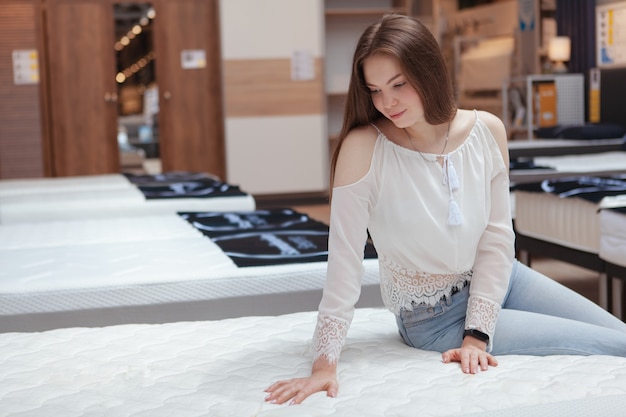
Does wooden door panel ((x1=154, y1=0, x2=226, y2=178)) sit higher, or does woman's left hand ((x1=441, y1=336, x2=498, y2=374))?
wooden door panel ((x1=154, y1=0, x2=226, y2=178))

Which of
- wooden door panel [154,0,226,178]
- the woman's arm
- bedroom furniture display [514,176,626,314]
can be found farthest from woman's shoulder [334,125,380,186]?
wooden door panel [154,0,226,178]

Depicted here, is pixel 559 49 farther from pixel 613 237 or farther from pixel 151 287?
pixel 151 287

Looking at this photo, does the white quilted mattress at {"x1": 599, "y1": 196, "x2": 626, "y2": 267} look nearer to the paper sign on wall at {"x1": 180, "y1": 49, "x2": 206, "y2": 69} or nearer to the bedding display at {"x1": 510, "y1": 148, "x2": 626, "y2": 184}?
the bedding display at {"x1": 510, "y1": 148, "x2": 626, "y2": 184}

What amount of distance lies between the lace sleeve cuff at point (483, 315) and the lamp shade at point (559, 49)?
20.0ft

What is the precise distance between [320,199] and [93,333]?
5.55 metres

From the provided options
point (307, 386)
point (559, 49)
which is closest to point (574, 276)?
point (307, 386)

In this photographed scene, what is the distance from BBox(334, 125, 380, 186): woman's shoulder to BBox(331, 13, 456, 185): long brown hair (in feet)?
0.05

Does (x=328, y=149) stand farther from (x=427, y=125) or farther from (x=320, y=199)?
(x=427, y=125)

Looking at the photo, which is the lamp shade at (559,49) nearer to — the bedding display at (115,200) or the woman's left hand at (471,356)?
the bedding display at (115,200)

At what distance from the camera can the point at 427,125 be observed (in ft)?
5.21

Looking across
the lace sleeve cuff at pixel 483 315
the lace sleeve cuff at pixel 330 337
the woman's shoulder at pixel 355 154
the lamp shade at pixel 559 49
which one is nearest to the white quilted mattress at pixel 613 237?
the lace sleeve cuff at pixel 483 315

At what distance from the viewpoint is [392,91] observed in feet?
4.90

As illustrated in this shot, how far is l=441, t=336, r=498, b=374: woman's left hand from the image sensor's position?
147 centimetres

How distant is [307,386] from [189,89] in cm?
594
